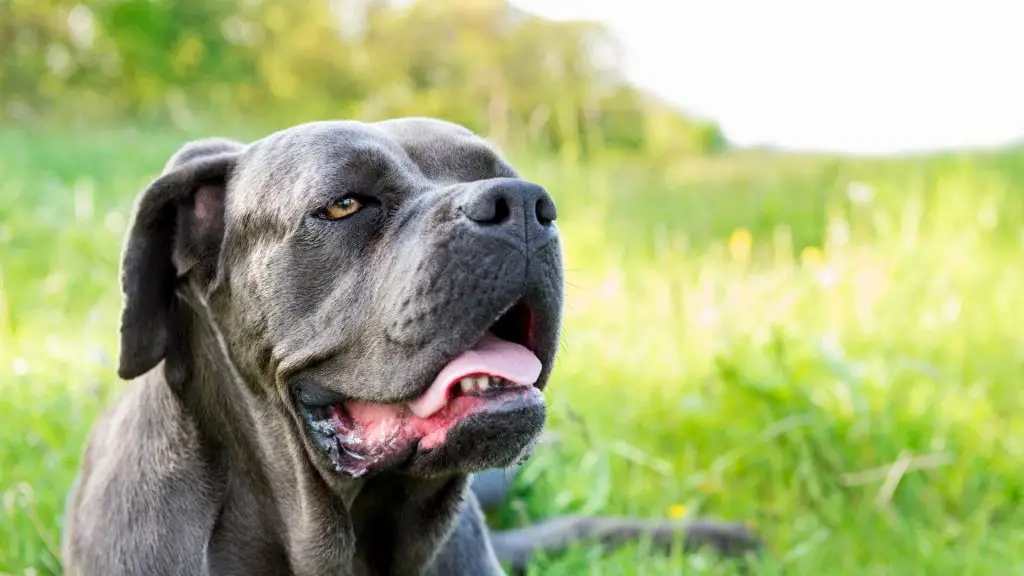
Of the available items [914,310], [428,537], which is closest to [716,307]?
[914,310]

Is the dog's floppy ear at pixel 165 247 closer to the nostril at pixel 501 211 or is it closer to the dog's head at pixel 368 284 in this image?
the dog's head at pixel 368 284

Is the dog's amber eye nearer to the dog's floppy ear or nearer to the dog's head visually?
the dog's head

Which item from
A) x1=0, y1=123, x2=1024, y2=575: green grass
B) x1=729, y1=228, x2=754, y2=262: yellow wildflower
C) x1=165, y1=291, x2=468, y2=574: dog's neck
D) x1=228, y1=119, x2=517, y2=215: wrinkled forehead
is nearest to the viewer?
x1=228, y1=119, x2=517, y2=215: wrinkled forehead

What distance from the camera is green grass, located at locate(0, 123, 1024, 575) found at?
3869 mm

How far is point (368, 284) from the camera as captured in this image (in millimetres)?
2336

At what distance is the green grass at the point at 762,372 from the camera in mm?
3869

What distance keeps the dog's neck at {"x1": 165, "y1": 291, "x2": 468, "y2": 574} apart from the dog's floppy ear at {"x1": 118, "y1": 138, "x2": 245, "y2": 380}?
0.06 metres

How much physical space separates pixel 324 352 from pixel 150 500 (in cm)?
61

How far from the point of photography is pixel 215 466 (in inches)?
102

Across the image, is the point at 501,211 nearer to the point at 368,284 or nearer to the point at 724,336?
the point at 368,284

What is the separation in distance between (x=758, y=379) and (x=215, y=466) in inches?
98.7

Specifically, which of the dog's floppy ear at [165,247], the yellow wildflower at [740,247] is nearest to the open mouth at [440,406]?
the dog's floppy ear at [165,247]

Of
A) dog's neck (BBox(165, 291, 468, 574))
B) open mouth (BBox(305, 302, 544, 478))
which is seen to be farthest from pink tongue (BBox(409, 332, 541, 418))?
dog's neck (BBox(165, 291, 468, 574))

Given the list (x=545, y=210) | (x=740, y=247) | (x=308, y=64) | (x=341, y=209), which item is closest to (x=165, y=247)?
(x=341, y=209)
